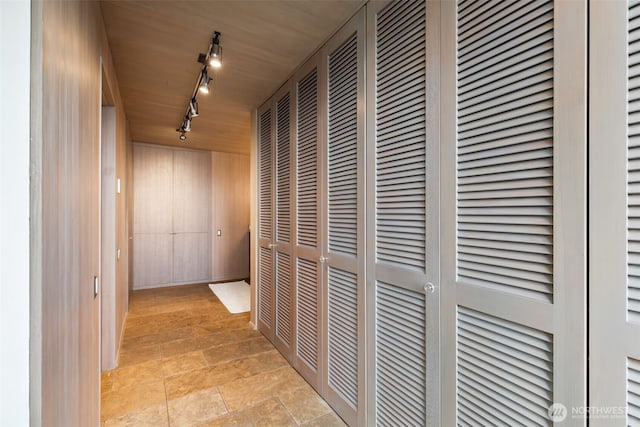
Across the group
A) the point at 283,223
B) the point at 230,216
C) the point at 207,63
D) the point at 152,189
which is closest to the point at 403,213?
the point at 283,223

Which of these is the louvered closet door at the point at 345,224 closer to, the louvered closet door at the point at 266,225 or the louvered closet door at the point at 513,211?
the louvered closet door at the point at 513,211

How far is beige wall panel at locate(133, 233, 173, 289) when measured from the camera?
17.2ft

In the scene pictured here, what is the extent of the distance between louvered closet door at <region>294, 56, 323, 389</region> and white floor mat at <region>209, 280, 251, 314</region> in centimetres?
197

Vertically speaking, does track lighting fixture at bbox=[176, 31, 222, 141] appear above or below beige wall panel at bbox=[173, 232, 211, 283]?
above

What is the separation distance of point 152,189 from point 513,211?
5.70m

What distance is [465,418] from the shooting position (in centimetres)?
120

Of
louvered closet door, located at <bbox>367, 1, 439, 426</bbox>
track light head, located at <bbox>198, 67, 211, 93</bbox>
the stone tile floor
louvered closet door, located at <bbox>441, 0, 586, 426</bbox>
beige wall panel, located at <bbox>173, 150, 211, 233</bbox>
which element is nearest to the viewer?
louvered closet door, located at <bbox>441, 0, 586, 426</bbox>

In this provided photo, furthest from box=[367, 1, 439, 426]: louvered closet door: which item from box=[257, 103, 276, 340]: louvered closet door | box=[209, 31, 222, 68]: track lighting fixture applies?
box=[257, 103, 276, 340]: louvered closet door

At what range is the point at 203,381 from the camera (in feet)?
7.85

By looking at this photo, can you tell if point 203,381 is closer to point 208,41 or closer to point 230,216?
point 208,41

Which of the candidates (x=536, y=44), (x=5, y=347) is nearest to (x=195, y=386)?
(x=5, y=347)

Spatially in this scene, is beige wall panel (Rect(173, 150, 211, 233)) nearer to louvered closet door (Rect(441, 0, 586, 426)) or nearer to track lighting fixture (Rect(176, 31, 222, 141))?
track lighting fixture (Rect(176, 31, 222, 141))

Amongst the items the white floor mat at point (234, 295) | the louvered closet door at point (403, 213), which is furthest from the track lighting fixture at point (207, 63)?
the white floor mat at point (234, 295)

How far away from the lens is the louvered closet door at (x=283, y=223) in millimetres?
2656
